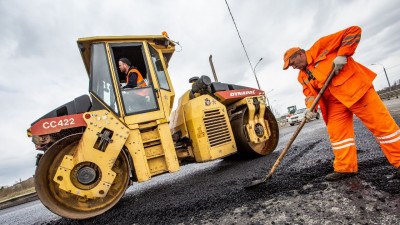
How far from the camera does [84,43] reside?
9.64 ft

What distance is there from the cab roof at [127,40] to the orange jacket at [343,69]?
218cm

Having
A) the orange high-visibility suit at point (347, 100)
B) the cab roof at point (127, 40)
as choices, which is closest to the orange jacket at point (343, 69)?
the orange high-visibility suit at point (347, 100)

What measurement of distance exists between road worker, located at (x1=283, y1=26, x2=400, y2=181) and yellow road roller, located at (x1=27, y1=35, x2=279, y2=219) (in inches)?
65.3

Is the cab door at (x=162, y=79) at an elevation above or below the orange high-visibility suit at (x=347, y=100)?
above

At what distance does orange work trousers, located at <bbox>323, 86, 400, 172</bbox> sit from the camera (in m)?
1.83

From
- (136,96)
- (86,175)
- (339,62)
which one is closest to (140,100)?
(136,96)

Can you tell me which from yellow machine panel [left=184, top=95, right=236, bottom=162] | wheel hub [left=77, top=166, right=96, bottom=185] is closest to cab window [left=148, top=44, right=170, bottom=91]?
yellow machine panel [left=184, top=95, right=236, bottom=162]

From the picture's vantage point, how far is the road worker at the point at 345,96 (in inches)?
73.7

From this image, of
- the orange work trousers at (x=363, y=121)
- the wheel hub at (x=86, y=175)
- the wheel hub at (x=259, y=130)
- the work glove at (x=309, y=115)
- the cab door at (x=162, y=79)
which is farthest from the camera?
the wheel hub at (x=259, y=130)

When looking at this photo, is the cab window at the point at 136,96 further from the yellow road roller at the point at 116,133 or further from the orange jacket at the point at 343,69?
the orange jacket at the point at 343,69

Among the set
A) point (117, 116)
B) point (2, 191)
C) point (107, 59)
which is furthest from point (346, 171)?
point (2, 191)

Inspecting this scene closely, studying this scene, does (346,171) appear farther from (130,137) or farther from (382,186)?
(130,137)

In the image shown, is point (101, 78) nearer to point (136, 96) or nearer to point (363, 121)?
point (136, 96)

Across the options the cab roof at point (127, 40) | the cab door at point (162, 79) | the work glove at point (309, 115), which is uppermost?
the cab roof at point (127, 40)
